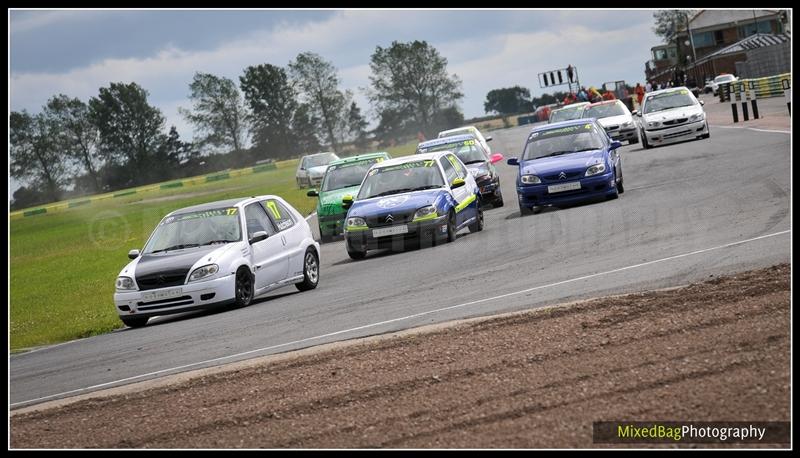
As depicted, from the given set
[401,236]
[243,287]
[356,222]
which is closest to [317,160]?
[356,222]

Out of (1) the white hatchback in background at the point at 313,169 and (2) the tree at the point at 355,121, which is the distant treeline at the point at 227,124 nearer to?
(2) the tree at the point at 355,121

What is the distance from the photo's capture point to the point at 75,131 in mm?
122875

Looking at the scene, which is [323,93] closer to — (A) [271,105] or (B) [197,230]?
(A) [271,105]

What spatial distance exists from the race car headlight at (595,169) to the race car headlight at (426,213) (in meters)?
3.39

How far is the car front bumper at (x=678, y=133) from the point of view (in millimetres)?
32062

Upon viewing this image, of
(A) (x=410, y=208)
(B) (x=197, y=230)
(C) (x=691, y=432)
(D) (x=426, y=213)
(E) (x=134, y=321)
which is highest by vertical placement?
(B) (x=197, y=230)

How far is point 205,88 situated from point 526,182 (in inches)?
4714

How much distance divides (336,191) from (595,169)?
569 cm

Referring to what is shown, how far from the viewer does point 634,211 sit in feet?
59.8

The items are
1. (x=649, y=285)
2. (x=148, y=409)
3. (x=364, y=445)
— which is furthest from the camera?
(x=649, y=285)

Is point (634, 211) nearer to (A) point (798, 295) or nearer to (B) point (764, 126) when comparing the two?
(A) point (798, 295)

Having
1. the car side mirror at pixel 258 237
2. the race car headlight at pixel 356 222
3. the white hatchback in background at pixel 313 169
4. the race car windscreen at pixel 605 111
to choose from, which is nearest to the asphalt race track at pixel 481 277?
the race car headlight at pixel 356 222

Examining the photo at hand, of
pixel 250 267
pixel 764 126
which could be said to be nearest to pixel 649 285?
pixel 250 267

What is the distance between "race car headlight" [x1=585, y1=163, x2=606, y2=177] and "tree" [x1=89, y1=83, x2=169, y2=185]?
98.2m
